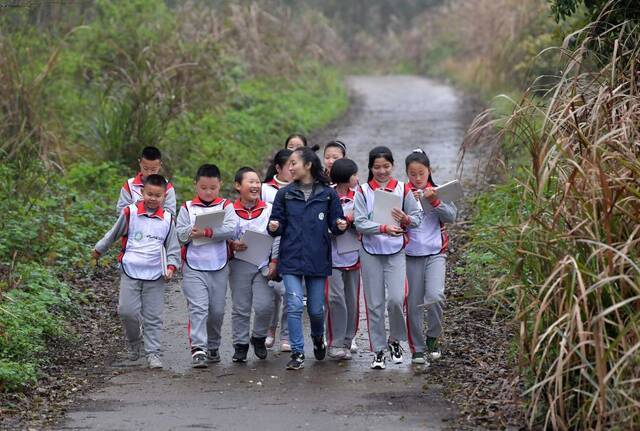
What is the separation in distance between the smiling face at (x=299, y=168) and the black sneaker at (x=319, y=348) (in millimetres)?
1264

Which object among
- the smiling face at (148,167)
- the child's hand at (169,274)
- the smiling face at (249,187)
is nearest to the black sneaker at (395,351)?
the smiling face at (249,187)

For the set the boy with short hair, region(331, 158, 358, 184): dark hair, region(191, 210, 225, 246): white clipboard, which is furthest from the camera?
the boy with short hair

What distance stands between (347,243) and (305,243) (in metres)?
0.50

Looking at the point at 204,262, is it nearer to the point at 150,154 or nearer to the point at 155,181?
the point at 155,181

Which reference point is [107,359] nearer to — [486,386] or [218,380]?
[218,380]

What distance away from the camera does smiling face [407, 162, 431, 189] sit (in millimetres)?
9094

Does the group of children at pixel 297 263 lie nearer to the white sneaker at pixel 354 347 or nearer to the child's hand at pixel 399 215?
the child's hand at pixel 399 215

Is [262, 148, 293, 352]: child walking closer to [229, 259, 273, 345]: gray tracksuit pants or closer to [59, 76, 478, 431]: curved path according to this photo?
[229, 259, 273, 345]: gray tracksuit pants

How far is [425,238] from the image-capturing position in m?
9.09

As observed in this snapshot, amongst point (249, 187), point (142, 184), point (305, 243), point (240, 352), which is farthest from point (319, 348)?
point (142, 184)

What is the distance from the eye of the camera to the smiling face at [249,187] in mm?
9258

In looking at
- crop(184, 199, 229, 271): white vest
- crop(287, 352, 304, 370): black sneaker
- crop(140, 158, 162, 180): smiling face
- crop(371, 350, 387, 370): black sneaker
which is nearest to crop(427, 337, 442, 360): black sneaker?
crop(371, 350, 387, 370): black sneaker

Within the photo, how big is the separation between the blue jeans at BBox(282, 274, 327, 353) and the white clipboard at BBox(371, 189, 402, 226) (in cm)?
66

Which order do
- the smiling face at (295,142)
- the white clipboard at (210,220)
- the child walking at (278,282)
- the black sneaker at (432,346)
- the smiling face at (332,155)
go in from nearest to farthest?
1. the white clipboard at (210,220)
2. the black sneaker at (432,346)
3. the child walking at (278,282)
4. the smiling face at (332,155)
5. the smiling face at (295,142)
